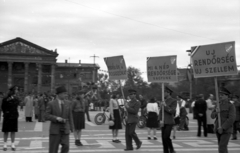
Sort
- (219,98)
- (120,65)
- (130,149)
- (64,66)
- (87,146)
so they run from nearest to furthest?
(219,98)
(130,149)
(87,146)
(120,65)
(64,66)

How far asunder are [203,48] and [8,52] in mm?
74916

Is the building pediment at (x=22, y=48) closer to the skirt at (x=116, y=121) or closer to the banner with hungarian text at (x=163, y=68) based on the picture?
the skirt at (x=116, y=121)

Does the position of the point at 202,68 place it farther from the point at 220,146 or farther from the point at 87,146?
the point at 87,146

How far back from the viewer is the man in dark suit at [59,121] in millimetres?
7098

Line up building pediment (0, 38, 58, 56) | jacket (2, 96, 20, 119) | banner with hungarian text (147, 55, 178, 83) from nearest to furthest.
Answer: jacket (2, 96, 20, 119)
banner with hungarian text (147, 55, 178, 83)
building pediment (0, 38, 58, 56)

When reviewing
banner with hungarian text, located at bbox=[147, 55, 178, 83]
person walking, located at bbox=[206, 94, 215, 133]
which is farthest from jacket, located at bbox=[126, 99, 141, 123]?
person walking, located at bbox=[206, 94, 215, 133]

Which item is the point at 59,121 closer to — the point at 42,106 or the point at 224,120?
the point at 224,120

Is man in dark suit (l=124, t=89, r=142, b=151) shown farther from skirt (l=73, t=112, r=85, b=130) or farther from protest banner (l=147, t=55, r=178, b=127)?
skirt (l=73, t=112, r=85, b=130)

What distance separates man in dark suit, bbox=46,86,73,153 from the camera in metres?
7.10

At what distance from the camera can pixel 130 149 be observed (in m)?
10.1

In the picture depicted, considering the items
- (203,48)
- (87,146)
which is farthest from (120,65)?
(203,48)

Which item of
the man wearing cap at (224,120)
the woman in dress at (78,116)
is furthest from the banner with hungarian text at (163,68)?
the man wearing cap at (224,120)

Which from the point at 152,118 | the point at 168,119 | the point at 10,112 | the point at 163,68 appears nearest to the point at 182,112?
the point at 152,118

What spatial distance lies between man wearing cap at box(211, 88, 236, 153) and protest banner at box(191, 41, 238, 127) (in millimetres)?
890
